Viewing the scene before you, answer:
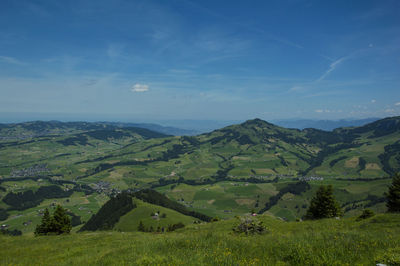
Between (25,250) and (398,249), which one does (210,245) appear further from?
(25,250)

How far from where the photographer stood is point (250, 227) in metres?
26.9

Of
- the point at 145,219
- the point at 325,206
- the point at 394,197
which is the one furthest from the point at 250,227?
the point at 145,219

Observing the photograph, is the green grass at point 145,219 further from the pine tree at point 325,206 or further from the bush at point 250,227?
the bush at point 250,227

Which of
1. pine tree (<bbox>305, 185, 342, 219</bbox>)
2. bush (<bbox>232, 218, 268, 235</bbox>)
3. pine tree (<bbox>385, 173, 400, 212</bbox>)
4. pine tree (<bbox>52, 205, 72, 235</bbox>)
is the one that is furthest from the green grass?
bush (<bbox>232, 218, 268, 235</bbox>)

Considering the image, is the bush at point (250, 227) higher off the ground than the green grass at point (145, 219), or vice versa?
the bush at point (250, 227)

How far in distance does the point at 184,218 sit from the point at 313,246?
586ft

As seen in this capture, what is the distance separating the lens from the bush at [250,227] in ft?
85.8

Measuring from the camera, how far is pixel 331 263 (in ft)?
30.2

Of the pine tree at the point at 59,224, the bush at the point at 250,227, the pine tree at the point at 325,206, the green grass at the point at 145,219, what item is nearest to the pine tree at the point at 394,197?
the pine tree at the point at 325,206

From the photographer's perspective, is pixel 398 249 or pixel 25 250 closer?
pixel 398 249

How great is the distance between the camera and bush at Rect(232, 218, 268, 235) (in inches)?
1030

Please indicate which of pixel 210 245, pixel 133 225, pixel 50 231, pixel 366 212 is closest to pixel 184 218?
pixel 133 225

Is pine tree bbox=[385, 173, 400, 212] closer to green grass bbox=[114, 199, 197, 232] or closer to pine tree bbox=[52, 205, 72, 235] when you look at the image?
pine tree bbox=[52, 205, 72, 235]

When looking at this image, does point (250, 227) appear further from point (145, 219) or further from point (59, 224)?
point (145, 219)
